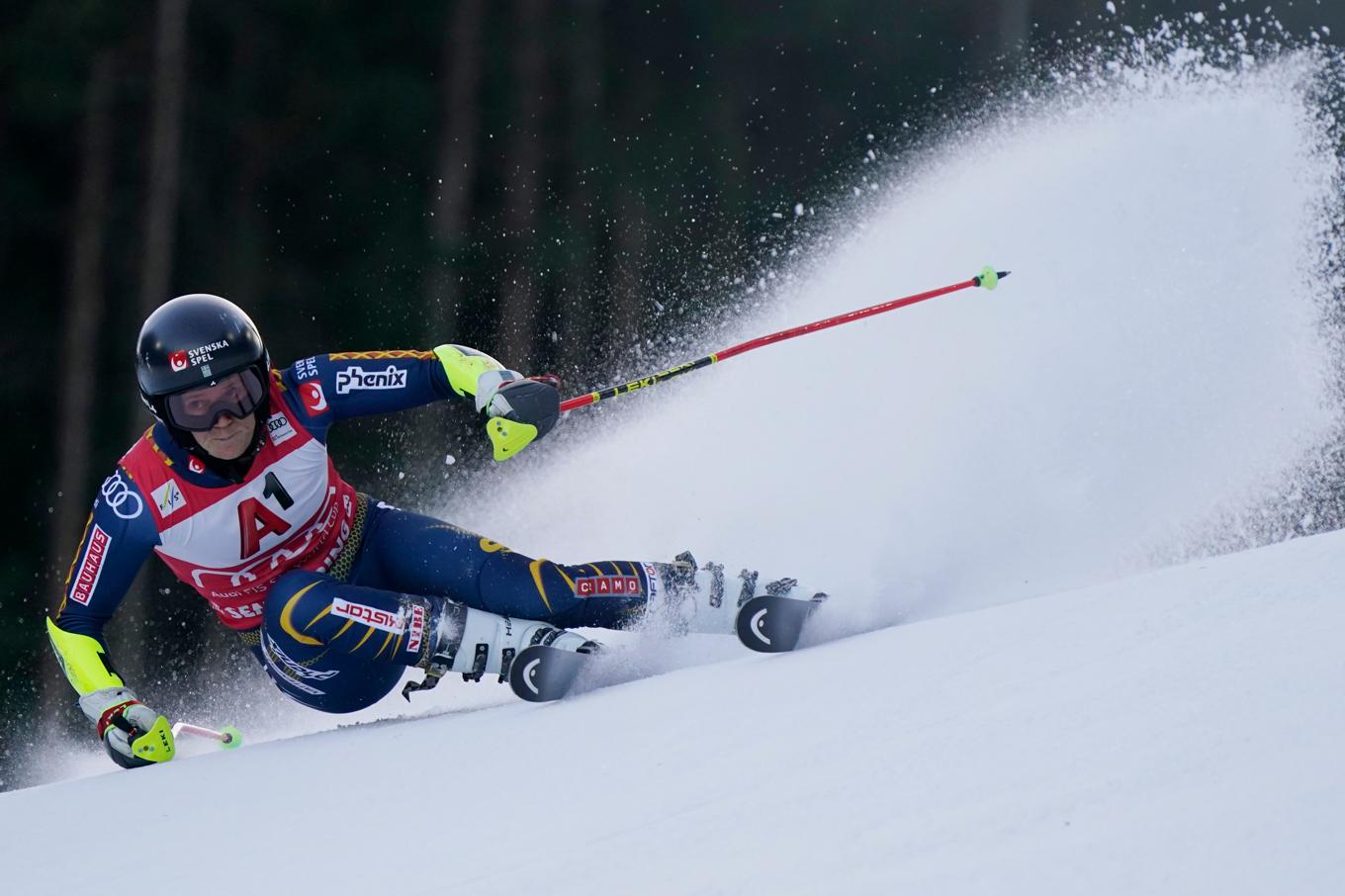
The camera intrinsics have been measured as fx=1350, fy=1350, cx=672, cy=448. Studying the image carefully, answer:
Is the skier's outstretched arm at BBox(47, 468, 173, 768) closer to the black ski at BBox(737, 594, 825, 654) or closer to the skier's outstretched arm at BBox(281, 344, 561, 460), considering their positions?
the skier's outstretched arm at BBox(281, 344, 561, 460)

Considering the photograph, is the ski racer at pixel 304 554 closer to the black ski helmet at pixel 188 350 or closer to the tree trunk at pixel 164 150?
the black ski helmet at pixel 188 350

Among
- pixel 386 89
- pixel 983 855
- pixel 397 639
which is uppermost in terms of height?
pixel 386 89

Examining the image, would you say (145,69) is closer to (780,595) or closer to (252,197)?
(252,197)

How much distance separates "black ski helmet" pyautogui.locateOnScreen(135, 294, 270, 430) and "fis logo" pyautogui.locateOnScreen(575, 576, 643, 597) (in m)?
0.82

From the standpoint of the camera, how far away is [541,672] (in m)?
2.69

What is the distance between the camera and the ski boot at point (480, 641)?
2777 mm

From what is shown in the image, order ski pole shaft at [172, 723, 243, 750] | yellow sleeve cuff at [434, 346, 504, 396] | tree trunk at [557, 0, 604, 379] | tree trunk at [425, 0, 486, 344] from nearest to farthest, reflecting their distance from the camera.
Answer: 1. yellow sleeve cuff at [434, 346, 504, 396]
2. ski pole shaft at [172, 723, 243, 750]
3. tree trunk at [425, 0, 486, 344]
4. tree trunk at [557, 0, 604, 379]

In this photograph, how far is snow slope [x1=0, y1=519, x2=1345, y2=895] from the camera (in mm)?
1468

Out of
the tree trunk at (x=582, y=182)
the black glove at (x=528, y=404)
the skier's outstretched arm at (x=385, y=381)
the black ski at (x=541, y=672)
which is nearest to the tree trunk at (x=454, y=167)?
the tree trunk at (x=582, y=182)

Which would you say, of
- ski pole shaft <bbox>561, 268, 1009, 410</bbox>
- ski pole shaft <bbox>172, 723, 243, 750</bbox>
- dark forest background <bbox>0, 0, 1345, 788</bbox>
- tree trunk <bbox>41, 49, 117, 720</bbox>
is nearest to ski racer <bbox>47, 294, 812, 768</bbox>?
ski pole shaft <bbox>561, 268, 1009, 410</bbox>

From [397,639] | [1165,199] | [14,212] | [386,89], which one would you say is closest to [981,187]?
[1165,199]

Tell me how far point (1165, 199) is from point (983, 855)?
3.85m

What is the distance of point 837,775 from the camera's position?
1.82 meters

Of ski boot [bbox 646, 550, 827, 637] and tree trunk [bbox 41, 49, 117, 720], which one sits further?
tree trunk [bbox 41, 49, 117, 720]
